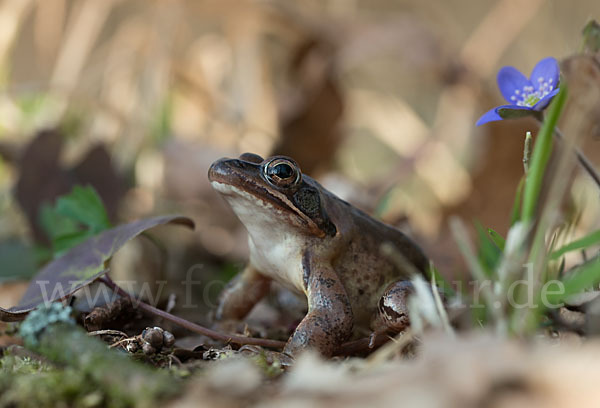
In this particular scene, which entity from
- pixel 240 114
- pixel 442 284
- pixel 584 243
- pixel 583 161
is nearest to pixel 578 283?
pixel 584 243

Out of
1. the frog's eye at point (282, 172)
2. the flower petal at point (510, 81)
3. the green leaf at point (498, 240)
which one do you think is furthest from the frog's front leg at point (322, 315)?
the flower petal at point (510, 81)

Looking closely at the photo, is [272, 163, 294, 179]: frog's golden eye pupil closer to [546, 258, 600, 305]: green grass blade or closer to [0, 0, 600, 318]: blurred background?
[546, 258, 600, 305]: green grass blade

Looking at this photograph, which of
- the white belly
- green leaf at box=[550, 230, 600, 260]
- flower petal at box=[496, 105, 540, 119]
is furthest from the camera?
the white belly

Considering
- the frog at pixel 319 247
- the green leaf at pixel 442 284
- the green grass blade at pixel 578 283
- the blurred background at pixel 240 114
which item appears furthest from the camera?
the blurred background at pixel 240 114

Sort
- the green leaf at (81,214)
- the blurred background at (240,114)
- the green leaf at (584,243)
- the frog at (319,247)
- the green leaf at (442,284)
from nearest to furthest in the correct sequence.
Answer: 1. the green leaf at (584,243)
2. the green leaf at (442,284)
3. the frog at (319,247)
4. the green leaf at (81,214)
5. the blurred background at (240,114)

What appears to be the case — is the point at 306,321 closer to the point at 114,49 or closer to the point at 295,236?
the point at 295,236

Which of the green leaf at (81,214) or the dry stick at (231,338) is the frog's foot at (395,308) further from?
the green leaf at (81,214)

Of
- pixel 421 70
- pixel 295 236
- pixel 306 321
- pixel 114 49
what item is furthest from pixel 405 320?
pixel 114 49

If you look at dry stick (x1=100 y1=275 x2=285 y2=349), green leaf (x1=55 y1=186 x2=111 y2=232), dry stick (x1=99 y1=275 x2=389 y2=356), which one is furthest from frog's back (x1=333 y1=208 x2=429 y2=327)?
green leaf (x1=55 y1=186 x2=111 y2=232)
